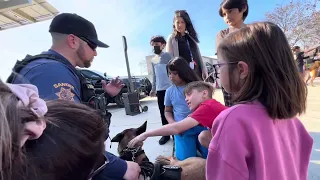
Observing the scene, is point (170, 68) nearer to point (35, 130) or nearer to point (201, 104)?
point (201, 104)

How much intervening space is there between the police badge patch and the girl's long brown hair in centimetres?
92

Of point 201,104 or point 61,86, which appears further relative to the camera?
point 201,104

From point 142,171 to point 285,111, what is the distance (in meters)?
0.89

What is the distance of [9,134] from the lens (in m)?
0.50

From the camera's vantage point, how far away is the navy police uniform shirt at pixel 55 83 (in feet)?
4.33

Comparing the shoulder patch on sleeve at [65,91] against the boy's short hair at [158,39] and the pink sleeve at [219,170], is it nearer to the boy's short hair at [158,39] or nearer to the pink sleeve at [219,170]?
the pink sleeve at [219,170]

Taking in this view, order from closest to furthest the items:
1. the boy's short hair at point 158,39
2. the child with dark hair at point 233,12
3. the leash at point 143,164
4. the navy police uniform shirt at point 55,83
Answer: the navy police uniform shirt at point 55,83
the leash at point 143,164
the child with dark hair at point 233,12
the boy's short hair at point 158,39

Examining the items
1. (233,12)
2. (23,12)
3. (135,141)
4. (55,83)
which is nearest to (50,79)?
(55,83)

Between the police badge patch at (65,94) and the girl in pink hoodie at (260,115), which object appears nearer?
the girl in pink hoodie at (260,115)

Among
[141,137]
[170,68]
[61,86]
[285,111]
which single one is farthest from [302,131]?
[170,68]

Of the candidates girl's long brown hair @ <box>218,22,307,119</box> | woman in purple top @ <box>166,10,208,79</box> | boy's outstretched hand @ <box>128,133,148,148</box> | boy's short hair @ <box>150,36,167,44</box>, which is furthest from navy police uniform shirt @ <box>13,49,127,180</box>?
boy's short hair @ <box>150,36,167,44</box>

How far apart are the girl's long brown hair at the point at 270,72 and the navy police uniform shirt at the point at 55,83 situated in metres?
0.78

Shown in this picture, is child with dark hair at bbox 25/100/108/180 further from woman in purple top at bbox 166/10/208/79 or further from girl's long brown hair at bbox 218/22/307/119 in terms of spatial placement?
woman in purple top at bbox 166/10/208/79

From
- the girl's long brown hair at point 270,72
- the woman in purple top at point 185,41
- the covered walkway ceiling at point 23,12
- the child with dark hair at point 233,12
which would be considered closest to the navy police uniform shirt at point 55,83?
the girl's long brown hair at point 270,72
